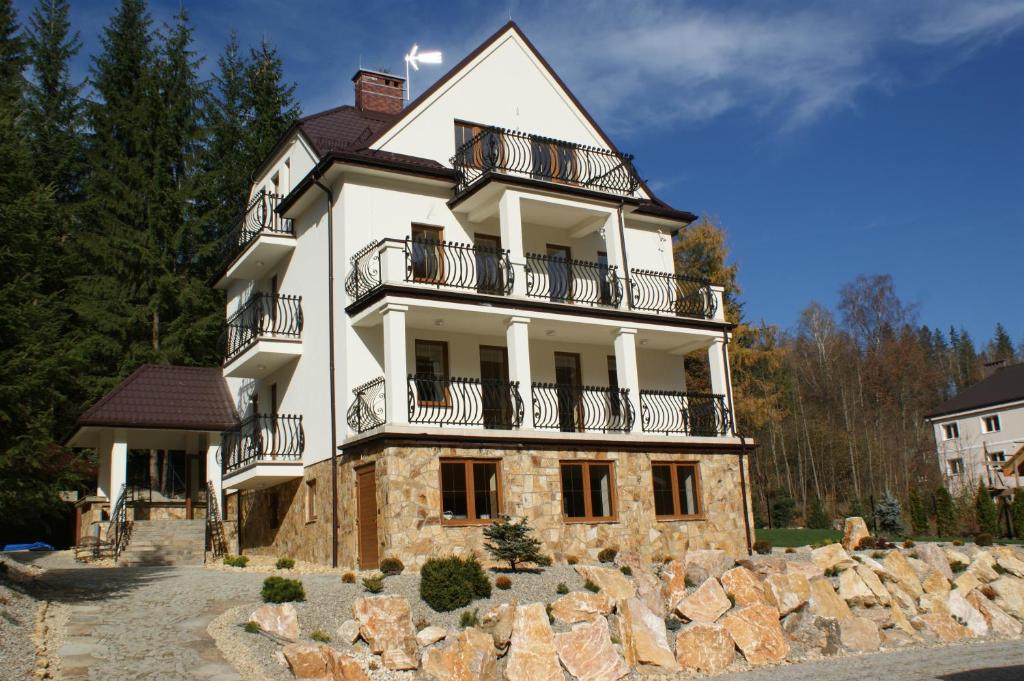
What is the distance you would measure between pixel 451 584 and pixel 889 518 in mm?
21630

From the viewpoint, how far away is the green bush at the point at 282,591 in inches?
545

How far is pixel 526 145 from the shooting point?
2262cm

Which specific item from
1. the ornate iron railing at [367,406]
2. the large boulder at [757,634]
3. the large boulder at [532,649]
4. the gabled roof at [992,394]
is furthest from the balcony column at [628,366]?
the gabled roof at [992,394]

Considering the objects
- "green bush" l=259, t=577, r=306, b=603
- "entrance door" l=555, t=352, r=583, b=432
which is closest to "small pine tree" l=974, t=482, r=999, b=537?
"entrance door" l=555, t=352, r=583, b=432

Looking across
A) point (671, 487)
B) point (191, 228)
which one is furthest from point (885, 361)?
point (191, 228)

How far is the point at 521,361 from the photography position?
66.1 feet

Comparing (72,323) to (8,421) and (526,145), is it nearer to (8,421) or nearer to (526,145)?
(526,145)

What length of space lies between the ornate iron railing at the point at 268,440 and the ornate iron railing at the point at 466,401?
3.83 m

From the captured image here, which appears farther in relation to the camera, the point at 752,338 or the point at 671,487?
the point at 752,338

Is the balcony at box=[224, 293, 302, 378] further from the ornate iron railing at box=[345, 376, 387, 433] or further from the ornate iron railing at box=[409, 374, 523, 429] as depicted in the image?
the ornate iron railing at box=[409, 374, 523, 429]

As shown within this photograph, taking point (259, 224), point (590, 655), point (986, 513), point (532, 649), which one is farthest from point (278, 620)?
point (986, 513)

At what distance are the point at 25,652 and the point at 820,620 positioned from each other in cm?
1215

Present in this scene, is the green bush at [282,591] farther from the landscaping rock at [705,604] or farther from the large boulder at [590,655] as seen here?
the landscaping rock at [705,604]

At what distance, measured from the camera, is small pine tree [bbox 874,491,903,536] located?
30906mm
